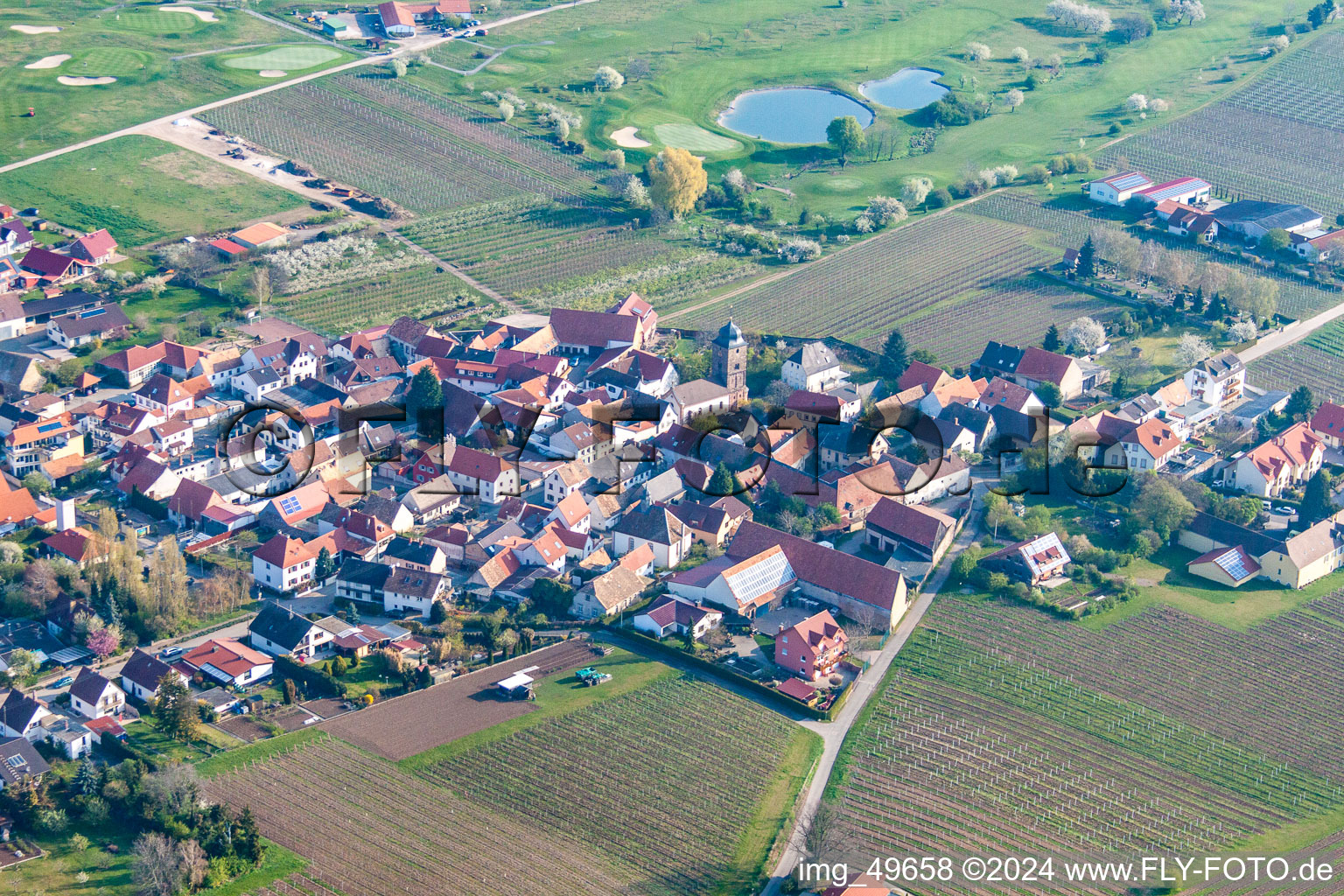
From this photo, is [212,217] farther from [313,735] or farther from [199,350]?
[313,735]

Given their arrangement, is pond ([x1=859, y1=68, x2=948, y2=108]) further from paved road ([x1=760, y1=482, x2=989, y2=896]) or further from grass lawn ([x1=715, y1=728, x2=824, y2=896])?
grass lawn ([x1=715, y1=728, x2=824, y2=896])

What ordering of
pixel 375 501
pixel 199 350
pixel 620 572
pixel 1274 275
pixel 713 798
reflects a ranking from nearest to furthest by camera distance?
pixel 713 798 → pixel 620 572 → pixel 375 501 → pixel 199 350 → pixel 1274 275

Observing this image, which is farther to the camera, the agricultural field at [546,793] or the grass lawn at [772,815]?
the agricultural field at [546,793]

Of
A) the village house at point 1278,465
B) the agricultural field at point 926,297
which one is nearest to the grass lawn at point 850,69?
the agricultural field at point 926,297

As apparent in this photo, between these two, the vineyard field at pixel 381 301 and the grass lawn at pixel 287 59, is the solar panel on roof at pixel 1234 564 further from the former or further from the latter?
the grass lawn at pixel 287 59

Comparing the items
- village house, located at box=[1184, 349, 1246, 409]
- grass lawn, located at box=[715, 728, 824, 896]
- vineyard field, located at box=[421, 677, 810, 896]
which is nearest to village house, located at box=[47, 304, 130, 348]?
vineyard field, located at box=[421, 677, 810, 896]

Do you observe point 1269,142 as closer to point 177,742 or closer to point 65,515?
point 65,515

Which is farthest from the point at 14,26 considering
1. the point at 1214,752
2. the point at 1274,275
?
the point at 1214,752
